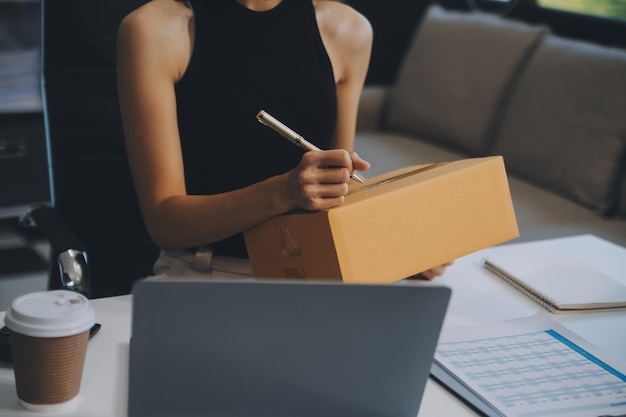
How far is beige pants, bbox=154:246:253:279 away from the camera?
1.39 meters

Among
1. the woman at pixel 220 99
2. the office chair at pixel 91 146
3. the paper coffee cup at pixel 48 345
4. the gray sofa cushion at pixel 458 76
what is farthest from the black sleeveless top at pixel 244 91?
the gray sofa cushion at pixel 458 76

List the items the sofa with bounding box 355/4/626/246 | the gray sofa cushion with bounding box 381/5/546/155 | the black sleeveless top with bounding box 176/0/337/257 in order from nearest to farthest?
the black sleeveless top with bounding box 176/0/337/257, the sofa with bounding box 355/4/626/246, the gray sofa cushion with bounding box 381/5/546/155

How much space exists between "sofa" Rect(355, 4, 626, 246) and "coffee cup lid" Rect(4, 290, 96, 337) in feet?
5.05

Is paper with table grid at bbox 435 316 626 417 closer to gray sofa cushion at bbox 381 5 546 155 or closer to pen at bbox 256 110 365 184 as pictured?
pen at bbox 256 110 365 184

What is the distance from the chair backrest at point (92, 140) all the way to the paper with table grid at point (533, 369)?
2.52ft

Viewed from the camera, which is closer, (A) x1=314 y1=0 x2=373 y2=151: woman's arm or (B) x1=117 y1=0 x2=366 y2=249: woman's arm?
(B) x1=117 y1=0 x2=366 y2=249: woman's arm

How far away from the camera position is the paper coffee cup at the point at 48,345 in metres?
0.78

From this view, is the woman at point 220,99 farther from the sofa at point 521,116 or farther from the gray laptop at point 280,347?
the sofa at point 521,116

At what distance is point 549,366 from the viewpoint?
992mm

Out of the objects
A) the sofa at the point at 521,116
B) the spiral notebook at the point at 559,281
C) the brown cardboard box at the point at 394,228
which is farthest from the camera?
the sofa at the point at 521,116

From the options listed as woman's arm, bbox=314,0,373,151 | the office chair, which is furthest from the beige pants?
woman's arm, bbox=314,0,373,151

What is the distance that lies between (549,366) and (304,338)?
0.40 metres

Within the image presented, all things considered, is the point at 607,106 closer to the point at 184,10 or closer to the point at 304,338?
the point at 184,10

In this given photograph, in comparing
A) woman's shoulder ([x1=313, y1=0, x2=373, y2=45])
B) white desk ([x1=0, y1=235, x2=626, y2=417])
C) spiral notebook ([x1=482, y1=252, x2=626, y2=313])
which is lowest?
white desk ([x1=0, y1=235, x2=626, y2=417])
